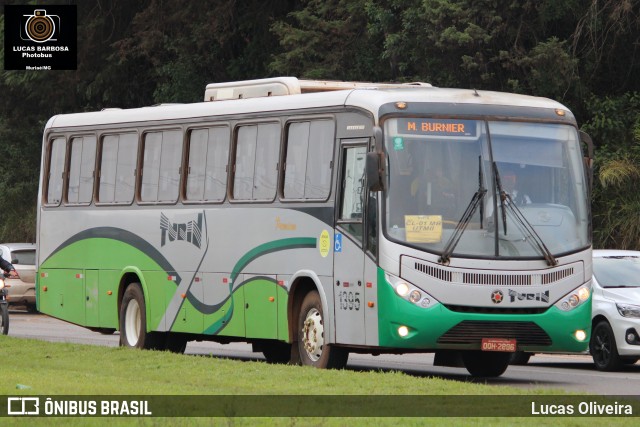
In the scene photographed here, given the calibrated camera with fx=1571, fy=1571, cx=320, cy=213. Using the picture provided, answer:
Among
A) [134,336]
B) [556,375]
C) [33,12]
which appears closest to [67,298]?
[134,336]

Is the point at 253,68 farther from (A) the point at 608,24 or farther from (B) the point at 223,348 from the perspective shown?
(B) the point at 223,348

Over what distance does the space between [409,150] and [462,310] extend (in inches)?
73.5

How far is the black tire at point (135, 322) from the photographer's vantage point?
22.3m

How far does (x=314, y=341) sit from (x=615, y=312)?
5.08 m

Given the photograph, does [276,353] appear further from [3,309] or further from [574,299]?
[3,309]

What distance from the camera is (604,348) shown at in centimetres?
2161

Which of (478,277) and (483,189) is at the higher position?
(483,189)

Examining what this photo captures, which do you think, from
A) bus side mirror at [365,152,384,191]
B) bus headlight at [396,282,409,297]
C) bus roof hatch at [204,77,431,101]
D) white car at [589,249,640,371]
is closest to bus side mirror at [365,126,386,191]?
bus side mirror at [365,152,384,191]

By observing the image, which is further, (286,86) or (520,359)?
(520,359)

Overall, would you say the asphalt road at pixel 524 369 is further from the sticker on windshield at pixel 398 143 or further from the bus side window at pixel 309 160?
the sticker on windshield at pixel 398 143

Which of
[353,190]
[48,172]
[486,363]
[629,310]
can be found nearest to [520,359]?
[629,310]

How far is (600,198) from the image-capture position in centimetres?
3098

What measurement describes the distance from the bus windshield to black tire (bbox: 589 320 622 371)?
3.89 m

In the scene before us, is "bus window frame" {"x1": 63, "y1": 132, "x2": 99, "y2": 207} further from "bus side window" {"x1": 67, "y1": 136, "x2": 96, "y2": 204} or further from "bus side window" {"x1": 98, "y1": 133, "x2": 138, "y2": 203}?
"bus side window" {"x1": 98, "y1": 133, "x2": 138, "y2": 203}
